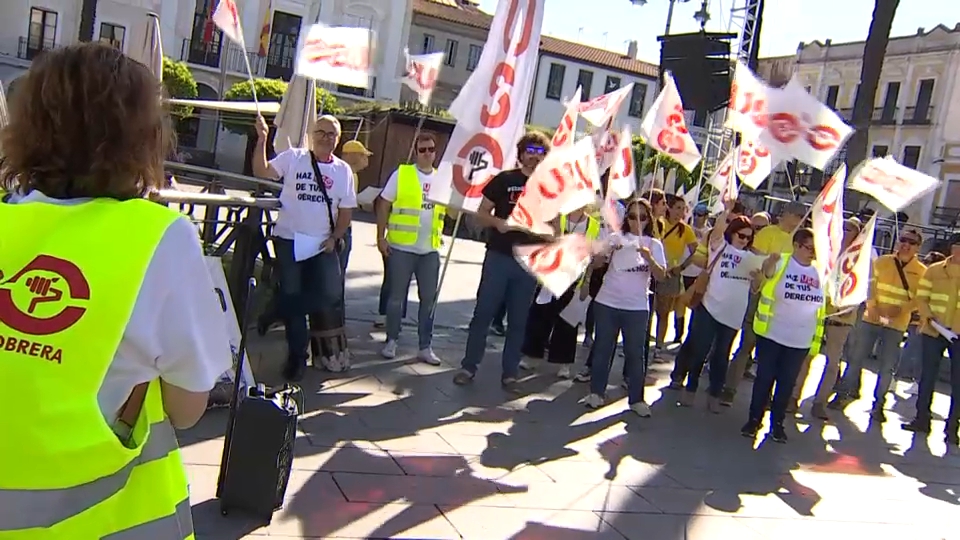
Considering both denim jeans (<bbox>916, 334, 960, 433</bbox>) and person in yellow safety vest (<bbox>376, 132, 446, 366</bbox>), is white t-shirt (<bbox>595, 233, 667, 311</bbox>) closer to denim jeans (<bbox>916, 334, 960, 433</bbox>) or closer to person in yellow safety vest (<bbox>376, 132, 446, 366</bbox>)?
person in yellow safety vest (<bbox>376, 132, 446, 366</bbox>)

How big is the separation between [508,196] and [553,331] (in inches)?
70.1

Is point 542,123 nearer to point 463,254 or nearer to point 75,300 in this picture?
point 463,254

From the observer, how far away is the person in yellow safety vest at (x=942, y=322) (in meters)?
7.33

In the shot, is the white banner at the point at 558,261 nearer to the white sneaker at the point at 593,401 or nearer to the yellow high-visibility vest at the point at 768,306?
the white sneaker at the point at 593,401

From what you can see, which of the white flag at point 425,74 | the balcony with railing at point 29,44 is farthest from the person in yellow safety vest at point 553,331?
the balcony with railing at point 29,44

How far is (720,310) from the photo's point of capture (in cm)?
700

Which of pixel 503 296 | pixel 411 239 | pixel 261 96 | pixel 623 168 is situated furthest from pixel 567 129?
pixel 261 96

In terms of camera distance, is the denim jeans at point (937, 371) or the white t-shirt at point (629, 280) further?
the denim jeans at point (937, 371)

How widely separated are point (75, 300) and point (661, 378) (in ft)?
23.7

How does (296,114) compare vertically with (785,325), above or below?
above

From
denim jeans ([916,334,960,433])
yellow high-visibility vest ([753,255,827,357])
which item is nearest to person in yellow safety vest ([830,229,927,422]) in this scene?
denim jeans ([916,334,960,433])

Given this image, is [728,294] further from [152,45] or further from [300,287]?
[152,45]

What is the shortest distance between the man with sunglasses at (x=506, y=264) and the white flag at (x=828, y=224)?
2.00 metres

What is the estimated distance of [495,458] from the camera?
5.20 metres
